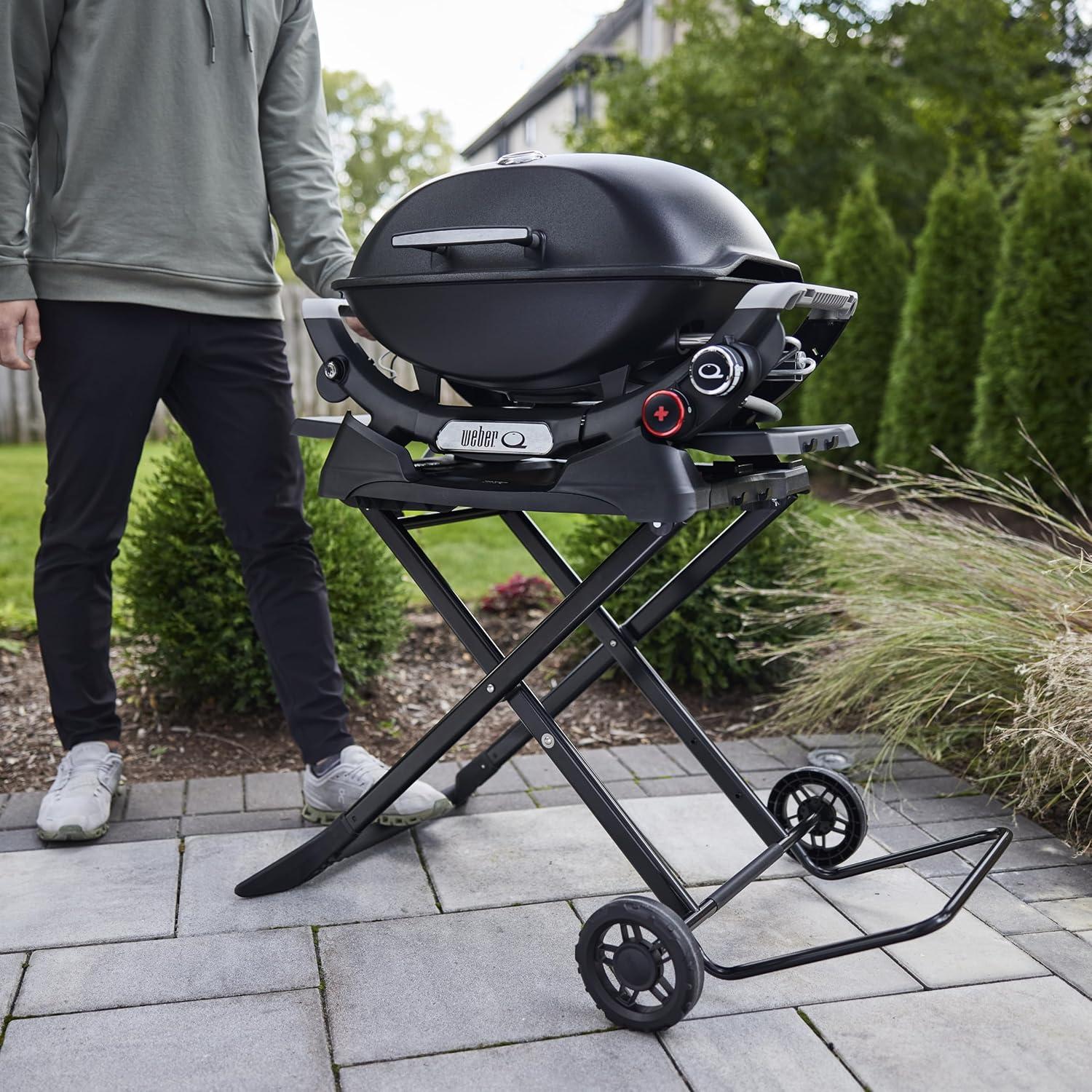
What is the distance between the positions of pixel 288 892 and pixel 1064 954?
1352 millimetres

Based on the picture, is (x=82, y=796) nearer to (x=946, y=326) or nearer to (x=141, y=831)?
(x=141, y=831)

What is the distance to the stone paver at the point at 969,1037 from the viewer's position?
4.96 ft

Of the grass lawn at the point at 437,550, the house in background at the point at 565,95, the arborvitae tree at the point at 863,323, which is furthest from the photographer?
the house in background at the point at 565,95

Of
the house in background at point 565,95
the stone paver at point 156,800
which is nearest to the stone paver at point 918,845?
the stone paver at point 156,800

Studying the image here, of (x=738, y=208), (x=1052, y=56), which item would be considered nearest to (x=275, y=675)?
(x=738, y=208)

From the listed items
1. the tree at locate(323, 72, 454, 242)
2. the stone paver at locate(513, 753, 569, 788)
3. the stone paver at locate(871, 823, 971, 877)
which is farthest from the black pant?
the tree at locate(323, 72, 454, 242)

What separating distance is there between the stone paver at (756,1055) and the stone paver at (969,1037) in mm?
33

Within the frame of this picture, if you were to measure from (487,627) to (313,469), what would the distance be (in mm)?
983

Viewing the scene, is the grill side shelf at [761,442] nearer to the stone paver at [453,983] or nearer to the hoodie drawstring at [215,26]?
the stone paver at [453,983]

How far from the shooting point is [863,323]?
7109 mm

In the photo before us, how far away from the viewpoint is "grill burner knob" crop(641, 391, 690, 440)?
1552 millimetres

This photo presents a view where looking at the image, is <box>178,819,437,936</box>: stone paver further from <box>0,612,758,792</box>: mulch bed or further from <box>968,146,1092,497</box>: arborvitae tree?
<box>968,146,1092,497</box>: arborvitae tree

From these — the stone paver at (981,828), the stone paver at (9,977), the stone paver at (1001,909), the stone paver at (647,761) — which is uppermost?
the stone paver at (1001,909)

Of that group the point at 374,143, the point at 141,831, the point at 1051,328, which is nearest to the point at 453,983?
the point at 141,831
